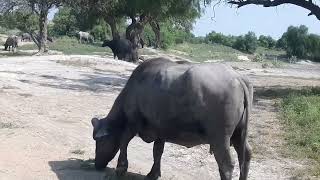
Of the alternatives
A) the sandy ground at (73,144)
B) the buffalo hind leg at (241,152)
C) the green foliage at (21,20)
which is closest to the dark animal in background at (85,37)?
the green foliage at (21,20)

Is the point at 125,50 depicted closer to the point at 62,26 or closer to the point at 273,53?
the point at 62,26

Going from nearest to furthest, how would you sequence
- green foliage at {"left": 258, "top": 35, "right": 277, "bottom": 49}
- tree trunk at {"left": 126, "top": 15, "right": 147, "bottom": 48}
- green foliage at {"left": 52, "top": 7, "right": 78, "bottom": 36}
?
tree trunk at {"left": 126, "top": 15, "right": 147, "bottom": 48}, green foliage at {"left": 52, "top": 7, "right": 78, "bottom": 36}, green foliage at {"left": 258, "top": 35, "right": 277, "bottom": 49}

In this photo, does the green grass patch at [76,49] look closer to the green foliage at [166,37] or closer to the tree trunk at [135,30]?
the tree trunk at [135,30]

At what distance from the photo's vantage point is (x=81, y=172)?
25.8 feet

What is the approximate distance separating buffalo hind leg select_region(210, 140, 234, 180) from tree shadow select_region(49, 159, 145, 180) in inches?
53.4

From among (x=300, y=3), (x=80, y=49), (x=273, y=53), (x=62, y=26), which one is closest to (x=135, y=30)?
(x=80, y=49)

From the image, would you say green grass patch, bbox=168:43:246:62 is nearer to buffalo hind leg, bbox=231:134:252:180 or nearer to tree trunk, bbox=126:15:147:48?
tree trunk, bbox=126:15:147:48

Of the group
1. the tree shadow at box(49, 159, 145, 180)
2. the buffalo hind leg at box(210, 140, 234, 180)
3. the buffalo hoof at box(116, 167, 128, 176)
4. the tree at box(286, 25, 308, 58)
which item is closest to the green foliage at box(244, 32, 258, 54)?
the tree at box(286, 25, 308, 58)

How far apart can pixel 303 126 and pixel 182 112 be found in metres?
5.98

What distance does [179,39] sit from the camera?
7938 centimetres

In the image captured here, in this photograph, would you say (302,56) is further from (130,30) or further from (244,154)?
(244,154)

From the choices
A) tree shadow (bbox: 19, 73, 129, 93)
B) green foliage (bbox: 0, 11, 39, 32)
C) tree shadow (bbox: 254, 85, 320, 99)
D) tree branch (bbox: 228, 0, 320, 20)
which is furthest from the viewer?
green foliage (bbox: 0, 11, 39, 32)

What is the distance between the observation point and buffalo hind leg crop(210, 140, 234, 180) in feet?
23.0

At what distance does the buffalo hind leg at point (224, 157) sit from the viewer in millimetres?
6996
